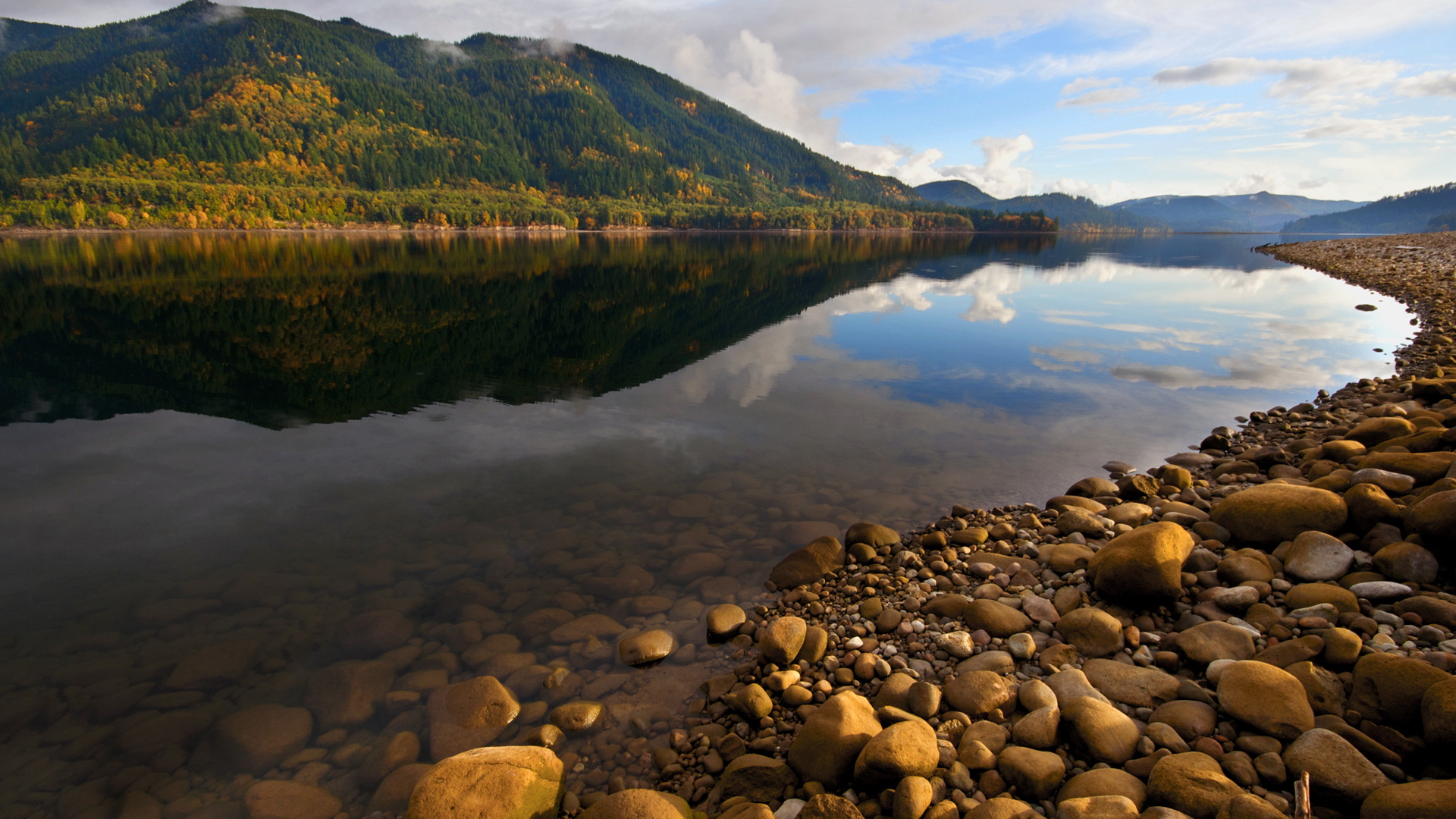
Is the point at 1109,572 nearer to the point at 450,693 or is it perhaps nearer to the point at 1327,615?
the point at 1327,615

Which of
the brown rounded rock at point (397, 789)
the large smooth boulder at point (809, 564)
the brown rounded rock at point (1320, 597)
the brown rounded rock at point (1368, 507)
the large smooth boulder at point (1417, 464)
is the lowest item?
the brown rounded rock at point (397, 789)

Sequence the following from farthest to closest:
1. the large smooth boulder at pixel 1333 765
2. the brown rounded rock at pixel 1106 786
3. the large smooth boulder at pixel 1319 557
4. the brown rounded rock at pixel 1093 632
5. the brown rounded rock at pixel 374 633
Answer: the brown rounded rock at pixel 374 633
the large smooth boulder at pixel 1319 557
the brown rounded rock at pixel 1093 632
the brown rounded rock at pixel 1106 786
the large smooth boulder at pixel 1333 765

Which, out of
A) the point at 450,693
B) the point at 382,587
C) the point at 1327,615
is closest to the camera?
the point at 1327,615

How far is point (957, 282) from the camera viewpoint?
5919 cm

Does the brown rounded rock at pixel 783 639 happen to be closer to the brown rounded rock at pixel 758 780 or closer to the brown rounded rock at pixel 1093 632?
the brown rounded rock at pixel 758 780

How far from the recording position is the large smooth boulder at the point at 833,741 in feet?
19.5

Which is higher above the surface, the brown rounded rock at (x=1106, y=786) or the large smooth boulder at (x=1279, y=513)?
the large smooth boulder at (x=1279, y=513)

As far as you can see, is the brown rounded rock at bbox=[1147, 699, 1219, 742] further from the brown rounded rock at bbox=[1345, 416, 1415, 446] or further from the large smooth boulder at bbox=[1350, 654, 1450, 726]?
the brown rounded rock at bbox=[1345, 416, 1415, 446]

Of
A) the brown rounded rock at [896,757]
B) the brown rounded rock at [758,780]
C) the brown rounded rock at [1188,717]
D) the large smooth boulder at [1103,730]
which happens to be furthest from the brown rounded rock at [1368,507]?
the brown rounded rock at [758,780]

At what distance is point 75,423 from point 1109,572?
2490 cm

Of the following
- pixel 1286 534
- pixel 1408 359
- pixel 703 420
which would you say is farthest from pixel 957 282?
pixel 1286 534

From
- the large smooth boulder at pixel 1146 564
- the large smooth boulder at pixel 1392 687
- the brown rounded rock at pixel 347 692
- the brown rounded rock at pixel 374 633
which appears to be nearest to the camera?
the large smooth boulder at pixel 1392 687

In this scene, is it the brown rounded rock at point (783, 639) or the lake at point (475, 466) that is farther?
the lake at point (475, 466)

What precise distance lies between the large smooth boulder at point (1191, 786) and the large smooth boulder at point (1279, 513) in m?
5.48
